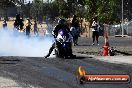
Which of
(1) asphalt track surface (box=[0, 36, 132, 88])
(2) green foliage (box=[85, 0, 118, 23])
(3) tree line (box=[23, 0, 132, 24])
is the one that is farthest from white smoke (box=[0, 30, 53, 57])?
(3) tree line (box=[23, 0, 132, 24])

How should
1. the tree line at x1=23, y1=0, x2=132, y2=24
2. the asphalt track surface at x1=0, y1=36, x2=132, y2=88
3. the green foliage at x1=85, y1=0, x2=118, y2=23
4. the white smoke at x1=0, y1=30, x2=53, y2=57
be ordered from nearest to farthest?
1. the asphalt track surface at x1=0, y1=36, x2=132, y2=88
2. the white smoke at x1=0, y1=30, x2=53, y2=57
3. the green foliage at x1=85, y1=0, x2=118, y2=23
4. the tree line at x1=23, y1=0, x2=132, y2=24

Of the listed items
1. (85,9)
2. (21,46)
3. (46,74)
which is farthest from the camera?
(85,9)

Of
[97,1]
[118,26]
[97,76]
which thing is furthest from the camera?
[97,1]

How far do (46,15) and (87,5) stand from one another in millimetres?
38587

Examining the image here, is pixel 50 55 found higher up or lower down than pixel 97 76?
lower down

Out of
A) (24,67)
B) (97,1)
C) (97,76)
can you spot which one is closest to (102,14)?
(97,1)

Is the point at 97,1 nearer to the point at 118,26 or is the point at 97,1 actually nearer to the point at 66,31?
the point at 118,26

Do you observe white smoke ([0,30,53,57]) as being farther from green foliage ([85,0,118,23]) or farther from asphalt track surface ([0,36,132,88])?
green foliage ([85,0,118,23])

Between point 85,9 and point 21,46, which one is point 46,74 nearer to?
point 21,46

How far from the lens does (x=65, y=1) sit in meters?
64.7

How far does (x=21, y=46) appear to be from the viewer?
24.7 metres

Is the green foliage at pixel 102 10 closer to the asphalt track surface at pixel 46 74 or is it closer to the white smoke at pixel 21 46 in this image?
the white smoke at pixel 21 46

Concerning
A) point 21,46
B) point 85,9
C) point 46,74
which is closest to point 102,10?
point 85,9

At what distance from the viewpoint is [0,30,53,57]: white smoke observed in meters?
21.9
